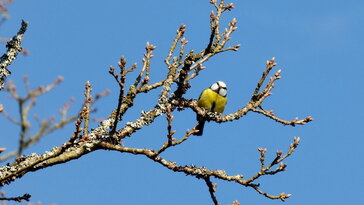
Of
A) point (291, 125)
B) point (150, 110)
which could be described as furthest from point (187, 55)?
point (291, 125)

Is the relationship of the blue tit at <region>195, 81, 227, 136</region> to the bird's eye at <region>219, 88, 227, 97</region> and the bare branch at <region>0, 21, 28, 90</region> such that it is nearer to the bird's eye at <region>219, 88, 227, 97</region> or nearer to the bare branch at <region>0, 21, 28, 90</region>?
the bird's eye at <region>219, 88, 227, 97</region>

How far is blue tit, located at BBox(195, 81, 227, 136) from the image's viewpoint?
9.34 m

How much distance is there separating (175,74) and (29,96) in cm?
390

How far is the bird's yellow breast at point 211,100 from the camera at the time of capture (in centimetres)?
933

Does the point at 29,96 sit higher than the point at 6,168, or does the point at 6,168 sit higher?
the point at 6,168

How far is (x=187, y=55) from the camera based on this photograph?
259 inches

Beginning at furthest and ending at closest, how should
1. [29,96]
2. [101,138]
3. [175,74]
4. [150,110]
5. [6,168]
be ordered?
[175,74] < [150,110] < [101,138] < [6,168] < [29,96]

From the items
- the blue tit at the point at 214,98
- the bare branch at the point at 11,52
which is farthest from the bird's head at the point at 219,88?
the bare branch at the point at 11,52

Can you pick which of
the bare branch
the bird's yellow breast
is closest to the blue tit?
the bird's yellow breast

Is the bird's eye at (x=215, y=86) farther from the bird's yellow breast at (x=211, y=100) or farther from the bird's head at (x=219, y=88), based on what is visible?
the bird's yellow breast at (x=211, y=100)

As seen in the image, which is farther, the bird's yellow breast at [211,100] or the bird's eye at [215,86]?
the bird's eye at [215,86]

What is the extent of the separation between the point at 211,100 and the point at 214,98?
0.24ft

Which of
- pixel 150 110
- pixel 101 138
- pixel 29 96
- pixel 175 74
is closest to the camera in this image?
pixel 29 96

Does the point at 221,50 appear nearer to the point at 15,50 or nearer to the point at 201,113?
the point at 201,113
